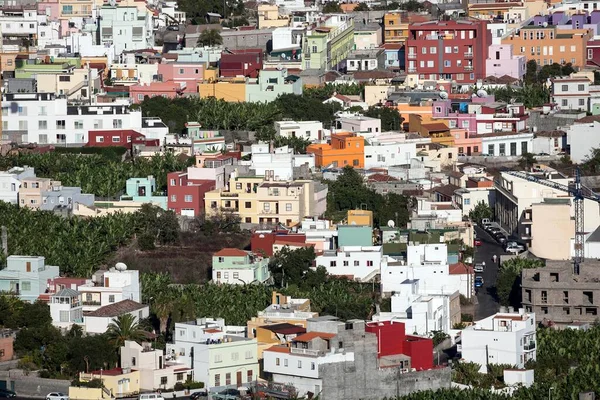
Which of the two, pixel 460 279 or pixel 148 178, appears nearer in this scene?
pixel 460 279

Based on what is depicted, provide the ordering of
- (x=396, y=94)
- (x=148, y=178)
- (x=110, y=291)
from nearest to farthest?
(x=110, y=291) < (x=148, y=178) < (x=396, y=94)

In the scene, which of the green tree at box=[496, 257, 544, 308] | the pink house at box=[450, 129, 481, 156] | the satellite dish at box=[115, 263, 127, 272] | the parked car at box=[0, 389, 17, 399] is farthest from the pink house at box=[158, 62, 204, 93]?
the parked car at box=[0, 389, 17, 399]

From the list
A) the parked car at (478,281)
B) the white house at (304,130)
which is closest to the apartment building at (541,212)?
the parked car at (478,281)

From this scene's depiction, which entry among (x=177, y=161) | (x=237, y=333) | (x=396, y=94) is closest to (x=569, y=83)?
(x=396, y=94)

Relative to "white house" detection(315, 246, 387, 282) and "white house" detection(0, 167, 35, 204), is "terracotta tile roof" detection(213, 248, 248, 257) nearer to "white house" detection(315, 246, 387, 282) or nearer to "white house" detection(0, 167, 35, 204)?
"white house" detection(315, 246, 387, 282)

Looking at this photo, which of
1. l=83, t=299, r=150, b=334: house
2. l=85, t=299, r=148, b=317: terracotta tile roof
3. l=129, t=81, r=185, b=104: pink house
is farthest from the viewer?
l=129, t=81, r=185, b=104: pink house

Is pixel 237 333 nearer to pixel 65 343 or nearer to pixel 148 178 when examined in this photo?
pixel 65 343

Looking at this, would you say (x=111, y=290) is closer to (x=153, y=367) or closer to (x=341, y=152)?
(x=153, y=367)
